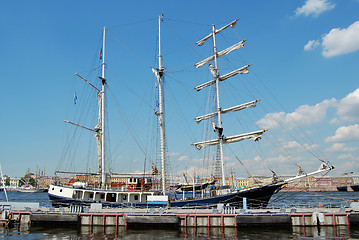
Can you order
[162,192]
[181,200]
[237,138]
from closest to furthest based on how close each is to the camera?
[181,200]
[162,192]
[237,138]

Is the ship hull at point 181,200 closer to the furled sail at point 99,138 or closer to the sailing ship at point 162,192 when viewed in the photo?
the sailing ship at point 162,192

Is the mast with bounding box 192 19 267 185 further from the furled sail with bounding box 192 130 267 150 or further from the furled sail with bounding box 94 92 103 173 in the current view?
the furled sail with bounding box 94 92 103 173

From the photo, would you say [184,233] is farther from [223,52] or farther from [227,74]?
[223,52]

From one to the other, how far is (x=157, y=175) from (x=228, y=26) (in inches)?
1192

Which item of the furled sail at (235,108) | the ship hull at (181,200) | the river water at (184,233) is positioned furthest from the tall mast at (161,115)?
the furled sail at (235,108)

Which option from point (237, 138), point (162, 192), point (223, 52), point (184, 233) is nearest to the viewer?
point (184, 233)

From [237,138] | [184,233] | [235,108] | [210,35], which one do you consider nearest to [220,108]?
[235,108]

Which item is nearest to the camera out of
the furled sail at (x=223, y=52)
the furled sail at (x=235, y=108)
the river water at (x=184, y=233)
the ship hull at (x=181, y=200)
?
the river water at (x=184, y=233)

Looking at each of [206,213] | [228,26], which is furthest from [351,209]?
[228,26]

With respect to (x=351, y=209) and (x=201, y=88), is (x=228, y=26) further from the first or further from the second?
(x=351, y=209)

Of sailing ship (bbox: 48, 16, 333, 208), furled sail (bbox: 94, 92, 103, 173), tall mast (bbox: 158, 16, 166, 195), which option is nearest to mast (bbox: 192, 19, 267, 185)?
sailing ship (bbox: 48, 16, 333, 208)

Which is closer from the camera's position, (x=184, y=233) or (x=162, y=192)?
(x=184, y=233)

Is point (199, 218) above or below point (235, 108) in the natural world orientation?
below

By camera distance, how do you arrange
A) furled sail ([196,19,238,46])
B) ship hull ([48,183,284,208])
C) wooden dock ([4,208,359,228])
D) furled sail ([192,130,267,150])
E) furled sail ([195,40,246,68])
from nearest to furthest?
wooden dock ([4,208,359,228])
ship hull ([48,183,284,208])
furled sail ([192,130,267,150])
furled sail ([195,40,246,68])
furled sail ([196,19,238,46])
